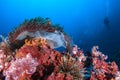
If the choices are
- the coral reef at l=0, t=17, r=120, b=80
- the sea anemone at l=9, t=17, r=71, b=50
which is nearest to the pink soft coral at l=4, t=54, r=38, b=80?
the coral reef at l=0, t=17, r=120, b=80

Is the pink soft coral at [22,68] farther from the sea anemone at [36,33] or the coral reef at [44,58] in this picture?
the sea anemone at [36,33]

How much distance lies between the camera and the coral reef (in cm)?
380

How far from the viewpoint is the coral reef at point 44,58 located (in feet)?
12.5

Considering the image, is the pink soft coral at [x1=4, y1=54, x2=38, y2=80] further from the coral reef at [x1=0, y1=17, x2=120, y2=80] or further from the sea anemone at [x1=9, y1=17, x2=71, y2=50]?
the sea anemone at [x1=9, y1=17, x2=71, y2=50]

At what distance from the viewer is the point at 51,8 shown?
459 feet

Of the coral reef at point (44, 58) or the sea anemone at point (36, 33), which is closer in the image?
the coral reef at point (44, 58)

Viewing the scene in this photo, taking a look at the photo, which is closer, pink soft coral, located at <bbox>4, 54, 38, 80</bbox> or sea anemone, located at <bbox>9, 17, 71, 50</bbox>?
pink soft coral, located at <bbox>4, 54, 38, 80</bbox>

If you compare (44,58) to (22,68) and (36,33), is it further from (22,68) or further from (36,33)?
(36,33)

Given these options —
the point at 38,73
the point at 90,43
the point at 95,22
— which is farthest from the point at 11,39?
the point at 95,22

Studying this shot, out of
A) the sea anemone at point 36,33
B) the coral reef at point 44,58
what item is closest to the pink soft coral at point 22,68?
the coral reef at point 44,58

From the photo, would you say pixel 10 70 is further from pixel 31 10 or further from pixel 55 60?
pixel 31 10

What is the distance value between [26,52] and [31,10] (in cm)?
13179

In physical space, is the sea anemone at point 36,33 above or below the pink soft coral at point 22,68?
above

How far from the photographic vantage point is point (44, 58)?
13.6 feet
